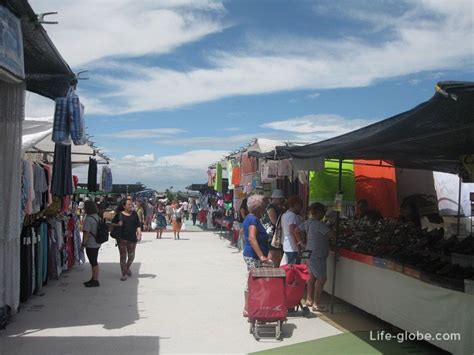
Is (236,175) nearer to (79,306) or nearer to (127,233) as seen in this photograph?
(127,233)

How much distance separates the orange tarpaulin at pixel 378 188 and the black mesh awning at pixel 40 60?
22.4ft

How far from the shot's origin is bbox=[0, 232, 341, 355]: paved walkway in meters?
5.61

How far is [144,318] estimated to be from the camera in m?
6.91

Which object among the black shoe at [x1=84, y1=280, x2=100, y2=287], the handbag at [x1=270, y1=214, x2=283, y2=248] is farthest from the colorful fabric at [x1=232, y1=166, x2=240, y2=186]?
the handbag at [x1=270, y1=214, x2=283, y2=248]

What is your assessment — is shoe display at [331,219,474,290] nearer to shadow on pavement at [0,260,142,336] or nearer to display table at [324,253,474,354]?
display table at [324,253,474,354]

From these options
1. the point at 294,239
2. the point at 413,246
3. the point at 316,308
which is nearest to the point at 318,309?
the point at 316,308

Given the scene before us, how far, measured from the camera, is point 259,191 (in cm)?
1308

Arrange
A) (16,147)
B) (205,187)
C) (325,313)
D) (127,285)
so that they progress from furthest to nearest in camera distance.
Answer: (205,187)
(127,285)
(325,313)
(16,147)

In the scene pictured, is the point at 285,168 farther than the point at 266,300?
Yes

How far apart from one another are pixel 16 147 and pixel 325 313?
4662 mm

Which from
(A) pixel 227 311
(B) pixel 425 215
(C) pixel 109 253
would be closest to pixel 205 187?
(C) pixel 109 253

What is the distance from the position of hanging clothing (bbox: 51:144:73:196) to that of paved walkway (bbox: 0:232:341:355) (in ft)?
5.68

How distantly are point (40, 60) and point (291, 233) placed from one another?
4.12 metres

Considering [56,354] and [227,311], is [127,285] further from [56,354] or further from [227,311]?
[56,354]
